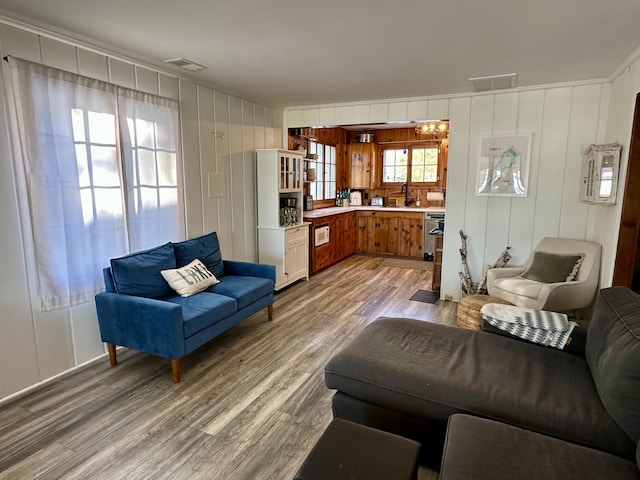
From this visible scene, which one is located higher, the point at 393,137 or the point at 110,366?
the point at 393,137

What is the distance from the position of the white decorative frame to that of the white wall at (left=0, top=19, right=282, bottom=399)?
2.77 m

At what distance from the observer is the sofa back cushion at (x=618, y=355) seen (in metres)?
1.43

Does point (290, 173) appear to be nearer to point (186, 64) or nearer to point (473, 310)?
point (186, 64)

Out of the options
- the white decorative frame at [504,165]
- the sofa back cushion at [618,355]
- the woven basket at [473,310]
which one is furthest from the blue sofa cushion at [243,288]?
the white decorative frame at [504,165]

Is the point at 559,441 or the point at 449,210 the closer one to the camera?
the point at 559,441

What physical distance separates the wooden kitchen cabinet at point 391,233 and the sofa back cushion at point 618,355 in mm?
5054

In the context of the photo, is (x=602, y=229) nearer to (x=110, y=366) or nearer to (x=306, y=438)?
(x=306, y=438)

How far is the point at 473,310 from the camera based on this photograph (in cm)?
338

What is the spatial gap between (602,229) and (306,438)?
3.20m

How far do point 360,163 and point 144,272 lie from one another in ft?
18.6

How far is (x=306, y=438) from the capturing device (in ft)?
7.09

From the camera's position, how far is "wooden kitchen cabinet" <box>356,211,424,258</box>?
709 centimetres

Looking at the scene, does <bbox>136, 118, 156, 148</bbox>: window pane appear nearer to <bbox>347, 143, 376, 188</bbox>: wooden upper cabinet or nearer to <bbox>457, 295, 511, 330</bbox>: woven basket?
<bbox>457, 295, 511, 330</bbox>: woven basket

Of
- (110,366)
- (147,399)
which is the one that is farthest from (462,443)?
(110,366)
